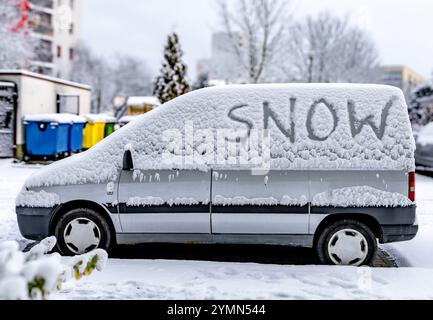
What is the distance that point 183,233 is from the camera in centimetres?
525

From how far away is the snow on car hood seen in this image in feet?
16.9

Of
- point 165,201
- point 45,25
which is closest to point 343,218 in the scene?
point 165,201

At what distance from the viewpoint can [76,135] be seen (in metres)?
17.2

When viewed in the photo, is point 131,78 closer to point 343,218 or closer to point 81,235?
point 81,235

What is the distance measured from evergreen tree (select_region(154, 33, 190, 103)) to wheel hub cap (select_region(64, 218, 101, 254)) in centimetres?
2037

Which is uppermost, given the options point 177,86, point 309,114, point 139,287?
point 177,86

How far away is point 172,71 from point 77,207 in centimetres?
2091

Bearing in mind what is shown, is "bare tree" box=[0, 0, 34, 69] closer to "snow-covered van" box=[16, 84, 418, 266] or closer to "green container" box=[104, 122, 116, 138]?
"green container" box=[104, 122, 116, 138]

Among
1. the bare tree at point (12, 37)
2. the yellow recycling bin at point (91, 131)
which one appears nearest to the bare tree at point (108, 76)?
the bare tree at point (12, 37)

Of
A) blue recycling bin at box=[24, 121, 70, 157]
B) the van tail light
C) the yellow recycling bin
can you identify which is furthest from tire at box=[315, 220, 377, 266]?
the yellow recycling bin

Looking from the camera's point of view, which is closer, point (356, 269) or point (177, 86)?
point (356, 269)

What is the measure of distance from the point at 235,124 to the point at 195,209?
97cm

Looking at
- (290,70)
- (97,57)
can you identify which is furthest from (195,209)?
(97,57)

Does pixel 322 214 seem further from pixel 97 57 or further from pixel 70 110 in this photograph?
pixel 97 57
